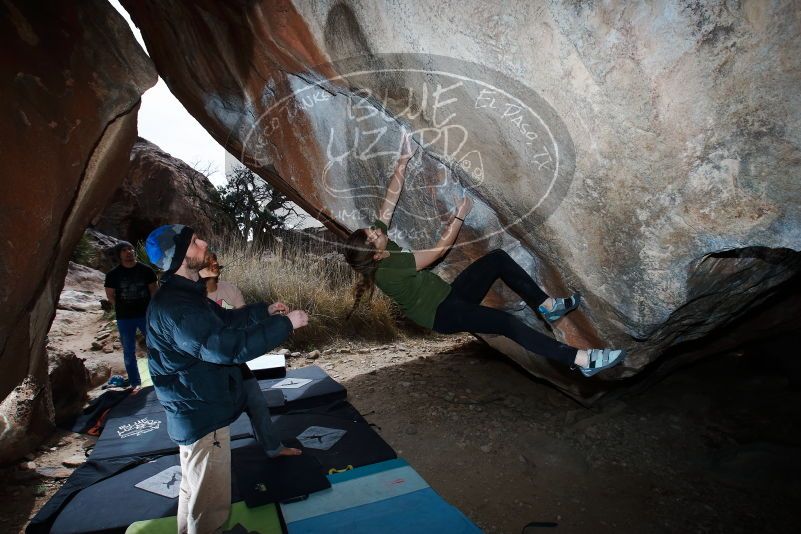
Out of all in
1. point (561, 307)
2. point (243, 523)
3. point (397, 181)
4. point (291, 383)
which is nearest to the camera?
point (243, 523)

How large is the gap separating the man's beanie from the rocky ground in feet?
7.72

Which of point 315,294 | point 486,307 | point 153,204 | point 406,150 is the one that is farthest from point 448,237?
point 153,204

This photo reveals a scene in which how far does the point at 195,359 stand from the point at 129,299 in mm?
3383

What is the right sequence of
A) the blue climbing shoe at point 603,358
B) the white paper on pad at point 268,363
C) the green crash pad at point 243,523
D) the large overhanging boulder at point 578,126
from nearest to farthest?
the large overhanging boulder at point 578,126 → the blue climbing shoe at point 603,358 → the green crash pad at point 243,523 → the white paper on pad at point 268,363

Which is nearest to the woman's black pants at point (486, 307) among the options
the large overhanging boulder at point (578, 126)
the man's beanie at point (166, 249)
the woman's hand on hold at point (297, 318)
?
the large overhanging boulder at point (578, 126)

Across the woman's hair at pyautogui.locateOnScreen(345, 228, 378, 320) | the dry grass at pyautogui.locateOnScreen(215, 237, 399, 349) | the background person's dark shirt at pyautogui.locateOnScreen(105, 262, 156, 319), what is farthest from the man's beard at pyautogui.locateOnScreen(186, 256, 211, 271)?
the dry grass at pyautogui.locateOnScreen(215, 237, 399, 349)

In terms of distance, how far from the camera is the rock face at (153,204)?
1253 centimetres

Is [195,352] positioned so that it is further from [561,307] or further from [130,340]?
[130,340]

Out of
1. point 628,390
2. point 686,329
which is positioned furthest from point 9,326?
point 628,390

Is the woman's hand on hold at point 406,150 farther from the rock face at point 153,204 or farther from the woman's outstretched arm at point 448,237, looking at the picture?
the rock face at point 153,204

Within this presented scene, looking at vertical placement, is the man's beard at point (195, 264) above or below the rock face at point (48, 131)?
below

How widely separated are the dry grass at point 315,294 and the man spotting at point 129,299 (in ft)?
7.13

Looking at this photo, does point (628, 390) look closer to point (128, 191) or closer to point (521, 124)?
point (521, 124)

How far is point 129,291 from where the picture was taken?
5008 mm
